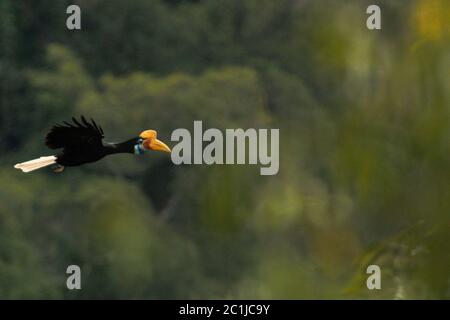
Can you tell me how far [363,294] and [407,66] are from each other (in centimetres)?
110

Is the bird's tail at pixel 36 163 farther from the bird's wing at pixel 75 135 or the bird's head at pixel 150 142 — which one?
the bird's head at pixel 150 142

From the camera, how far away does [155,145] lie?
7250mm

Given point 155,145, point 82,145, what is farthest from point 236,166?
point 82,145

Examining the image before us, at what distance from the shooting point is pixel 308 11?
295 inches

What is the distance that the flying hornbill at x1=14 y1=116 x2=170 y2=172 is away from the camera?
23.2 ft

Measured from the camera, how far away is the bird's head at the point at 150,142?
7234mm

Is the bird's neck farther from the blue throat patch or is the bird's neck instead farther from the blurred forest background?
the blurred forest background

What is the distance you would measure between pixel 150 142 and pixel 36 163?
55cm

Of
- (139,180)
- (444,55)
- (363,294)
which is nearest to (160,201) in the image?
(139,180)

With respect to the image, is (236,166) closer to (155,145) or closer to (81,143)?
(155,145)

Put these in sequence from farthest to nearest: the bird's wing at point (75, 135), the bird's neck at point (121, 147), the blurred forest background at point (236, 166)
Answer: the blurred forest background at point (236, 166) → the bird's neck at point (121, 147) → the bird's wing at point (75, 135)

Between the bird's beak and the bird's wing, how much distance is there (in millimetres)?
226

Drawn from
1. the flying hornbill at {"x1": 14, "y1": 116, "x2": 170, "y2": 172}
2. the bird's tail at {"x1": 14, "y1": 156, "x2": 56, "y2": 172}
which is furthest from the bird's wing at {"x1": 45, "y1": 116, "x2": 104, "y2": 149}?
the bird's tail at {"x1": 14, "y1": 156, "x2": 56, "y2": 172}

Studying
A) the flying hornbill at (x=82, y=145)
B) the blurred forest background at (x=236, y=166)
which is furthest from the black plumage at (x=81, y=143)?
the blurred forest background at (x=236, y=166)
